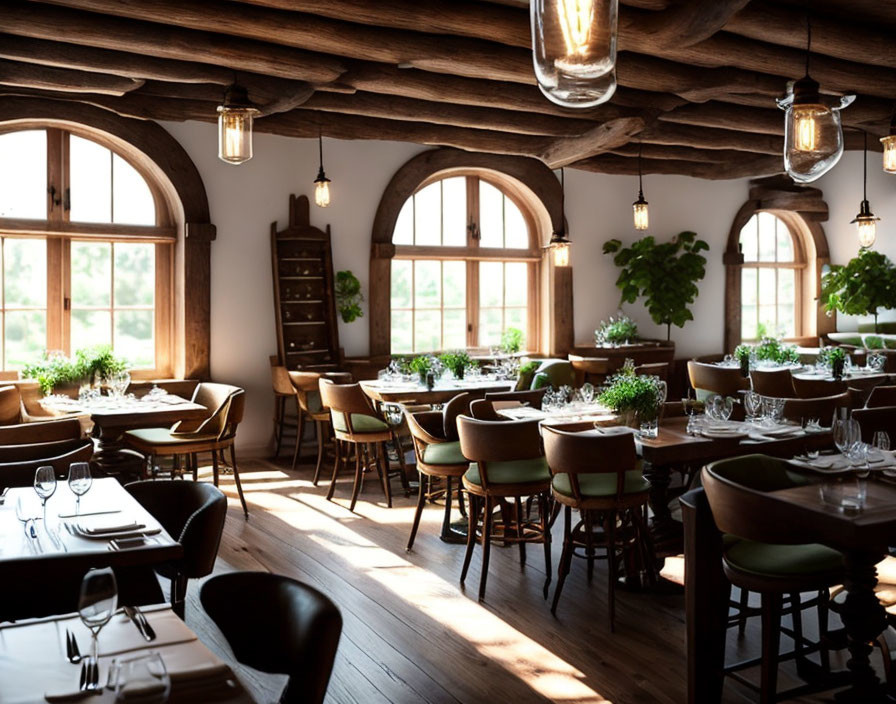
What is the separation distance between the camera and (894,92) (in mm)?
7039

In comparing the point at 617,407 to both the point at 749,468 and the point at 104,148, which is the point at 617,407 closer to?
the point at 749,468

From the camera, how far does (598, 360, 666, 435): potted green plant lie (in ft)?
14.8

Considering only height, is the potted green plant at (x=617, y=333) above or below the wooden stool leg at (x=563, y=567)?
above

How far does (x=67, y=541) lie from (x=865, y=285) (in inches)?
409

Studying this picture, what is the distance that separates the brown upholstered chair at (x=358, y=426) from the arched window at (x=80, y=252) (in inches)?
97.0

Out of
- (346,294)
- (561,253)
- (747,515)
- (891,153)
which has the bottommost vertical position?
(747,515)

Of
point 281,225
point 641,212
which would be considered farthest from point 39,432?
point 641,212

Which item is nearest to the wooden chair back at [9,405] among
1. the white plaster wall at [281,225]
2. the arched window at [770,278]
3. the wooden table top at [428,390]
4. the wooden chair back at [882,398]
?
the white plaster wall at [281,225]

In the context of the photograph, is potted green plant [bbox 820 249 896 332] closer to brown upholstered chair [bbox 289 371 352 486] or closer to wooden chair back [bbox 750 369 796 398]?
wooden chair back [bbox 750 369 796 398]

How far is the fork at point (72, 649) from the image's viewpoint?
6.23ft

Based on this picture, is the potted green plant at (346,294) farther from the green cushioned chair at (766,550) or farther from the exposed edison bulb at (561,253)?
the green cushioned chair at (766,550)

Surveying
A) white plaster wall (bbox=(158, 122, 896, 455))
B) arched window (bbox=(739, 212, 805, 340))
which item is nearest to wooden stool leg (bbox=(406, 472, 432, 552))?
white plaster wall (bbox=(158, 122, 896, 455))

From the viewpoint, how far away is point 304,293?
339 inches

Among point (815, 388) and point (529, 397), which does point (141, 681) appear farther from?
point (815, 388)
